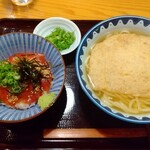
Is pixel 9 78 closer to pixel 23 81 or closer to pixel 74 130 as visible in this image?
pixel 23 81

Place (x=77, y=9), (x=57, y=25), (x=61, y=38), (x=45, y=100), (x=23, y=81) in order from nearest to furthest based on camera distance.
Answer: (x=45, y=100)
(x=23, y=81)
(x=61, y=38)
(x=57, y=25)
(x=77, y=9)

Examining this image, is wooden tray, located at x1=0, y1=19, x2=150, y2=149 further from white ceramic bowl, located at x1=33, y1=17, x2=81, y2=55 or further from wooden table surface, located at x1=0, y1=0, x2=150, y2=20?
wooden table surface, located at x1=0, y1=0, x2=150, y2=20

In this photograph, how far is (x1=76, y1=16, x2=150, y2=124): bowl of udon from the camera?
1590 mm

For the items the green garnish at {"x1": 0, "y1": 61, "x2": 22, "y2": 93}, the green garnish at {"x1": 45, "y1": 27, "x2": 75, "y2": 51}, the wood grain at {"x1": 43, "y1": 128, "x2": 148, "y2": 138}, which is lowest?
the wood grain at {"x1": 43, "y1": 128, "x2": 148, "y2": 138}

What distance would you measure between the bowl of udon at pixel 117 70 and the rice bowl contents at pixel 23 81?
240 mm

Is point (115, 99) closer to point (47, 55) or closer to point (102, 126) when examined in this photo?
point (102, 126)

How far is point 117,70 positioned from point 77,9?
2.30 feet

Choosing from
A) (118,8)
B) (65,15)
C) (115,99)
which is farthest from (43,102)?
(118,8)

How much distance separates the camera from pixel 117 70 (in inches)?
63.7

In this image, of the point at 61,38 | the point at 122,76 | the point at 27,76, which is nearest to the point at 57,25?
the point at 61,38

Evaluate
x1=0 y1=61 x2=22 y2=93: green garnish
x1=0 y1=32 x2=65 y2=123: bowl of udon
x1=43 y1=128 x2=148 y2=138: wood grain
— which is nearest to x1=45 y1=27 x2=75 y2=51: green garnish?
x1=0 y1=32 x2=65 y2=123: bowl of udon

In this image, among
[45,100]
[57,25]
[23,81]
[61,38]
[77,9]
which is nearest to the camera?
[45,100]

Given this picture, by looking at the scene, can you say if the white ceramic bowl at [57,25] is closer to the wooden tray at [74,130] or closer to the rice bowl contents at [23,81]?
the rice bowl contents at [23,81]

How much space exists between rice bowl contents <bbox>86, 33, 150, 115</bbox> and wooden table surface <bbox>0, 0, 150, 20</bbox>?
1.56 ft
